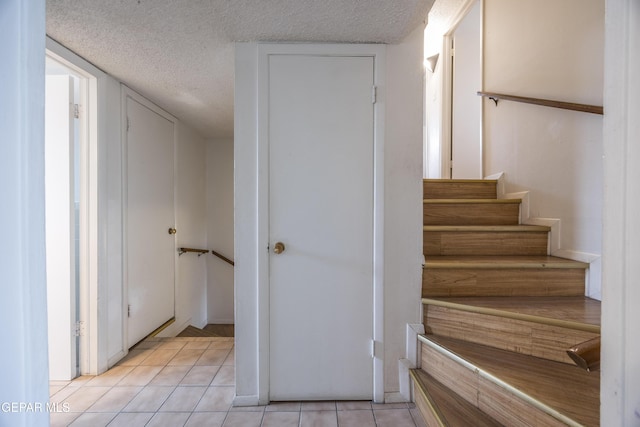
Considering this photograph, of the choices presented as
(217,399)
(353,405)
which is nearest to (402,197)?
(353,405)

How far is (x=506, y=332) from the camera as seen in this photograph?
1.33 metres

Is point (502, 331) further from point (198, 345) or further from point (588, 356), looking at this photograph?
point (198, 345)

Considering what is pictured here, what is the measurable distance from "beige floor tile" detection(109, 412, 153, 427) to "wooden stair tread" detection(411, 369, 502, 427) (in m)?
1.48

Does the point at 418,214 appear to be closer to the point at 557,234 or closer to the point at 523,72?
the point at 557,234

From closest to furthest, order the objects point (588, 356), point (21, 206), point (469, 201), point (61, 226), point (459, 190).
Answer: point (21, 206) < point (588, 356) < point (61, 226) < point (469, 201) < point (459, 190)

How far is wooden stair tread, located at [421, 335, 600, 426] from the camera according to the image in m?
0.94

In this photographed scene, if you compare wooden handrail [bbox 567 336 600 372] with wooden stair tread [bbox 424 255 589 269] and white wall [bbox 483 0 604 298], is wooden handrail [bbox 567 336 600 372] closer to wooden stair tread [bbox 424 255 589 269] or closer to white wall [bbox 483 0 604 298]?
wooden stair tread [bbox 424 255 589 269]

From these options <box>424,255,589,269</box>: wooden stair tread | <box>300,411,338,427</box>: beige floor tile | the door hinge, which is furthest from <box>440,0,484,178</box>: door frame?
the door hinge

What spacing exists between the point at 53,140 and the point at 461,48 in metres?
3.94

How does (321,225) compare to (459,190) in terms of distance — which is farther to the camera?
(459,190)

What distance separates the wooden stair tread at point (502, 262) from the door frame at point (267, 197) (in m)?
0.35

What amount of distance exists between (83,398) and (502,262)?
260 centimetres


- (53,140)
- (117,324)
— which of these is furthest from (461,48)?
(117,324)

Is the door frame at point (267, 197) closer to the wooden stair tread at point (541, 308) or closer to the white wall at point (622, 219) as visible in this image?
the wooden stair tread at point (541, 308)
